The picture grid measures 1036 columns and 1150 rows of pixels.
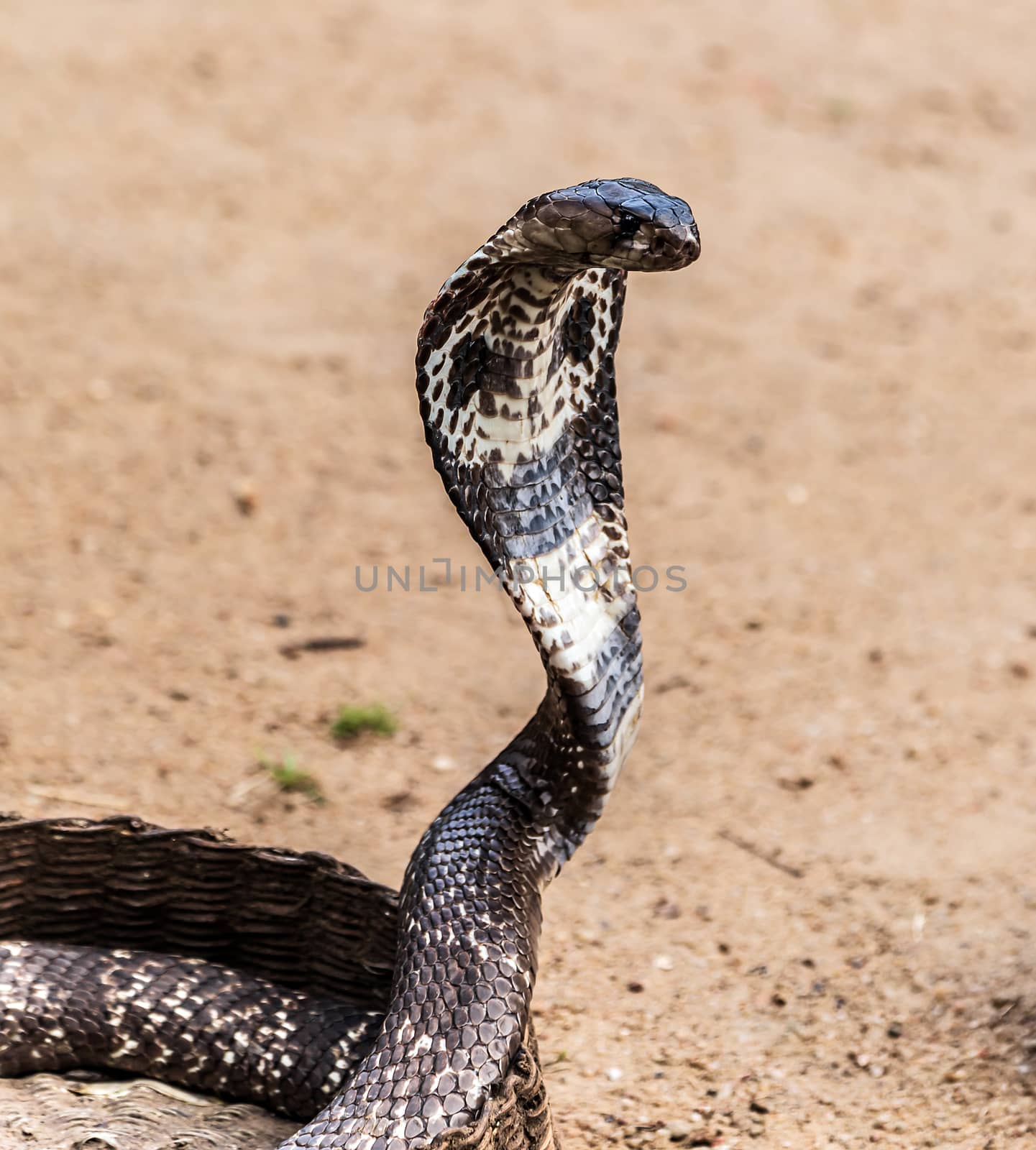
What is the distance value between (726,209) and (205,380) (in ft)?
7.97

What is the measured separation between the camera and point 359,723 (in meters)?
3.64

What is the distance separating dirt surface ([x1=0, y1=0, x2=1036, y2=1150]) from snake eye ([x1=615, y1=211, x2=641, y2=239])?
59.5 inches

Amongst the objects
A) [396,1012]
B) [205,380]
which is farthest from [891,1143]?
[205,380]

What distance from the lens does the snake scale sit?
200 centimetres

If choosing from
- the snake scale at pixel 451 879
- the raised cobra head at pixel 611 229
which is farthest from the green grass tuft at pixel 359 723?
the raised cobra head at pixel 611 229

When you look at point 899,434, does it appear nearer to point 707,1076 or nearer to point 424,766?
point 424,766

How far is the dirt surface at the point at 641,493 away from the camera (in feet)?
9.62

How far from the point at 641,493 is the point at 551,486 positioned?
242cm

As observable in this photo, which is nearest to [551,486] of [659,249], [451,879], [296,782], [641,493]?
[659,249]

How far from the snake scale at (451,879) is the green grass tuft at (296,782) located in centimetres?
74

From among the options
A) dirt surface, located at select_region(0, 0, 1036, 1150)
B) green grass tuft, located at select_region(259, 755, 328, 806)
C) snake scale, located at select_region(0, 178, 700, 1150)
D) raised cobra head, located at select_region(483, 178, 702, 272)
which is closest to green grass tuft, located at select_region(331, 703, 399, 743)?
dirt surface, located at select_region(0, 0, 1036, 1150)

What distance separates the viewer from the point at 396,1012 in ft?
7.05

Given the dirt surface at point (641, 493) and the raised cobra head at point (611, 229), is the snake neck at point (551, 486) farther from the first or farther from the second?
the dirt surface at point (641, 493)

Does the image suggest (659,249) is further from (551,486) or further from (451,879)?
(451,879)
